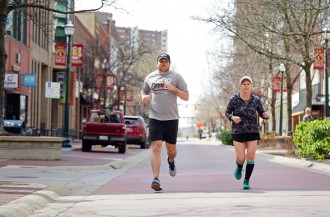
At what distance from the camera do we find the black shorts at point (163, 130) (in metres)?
11.6

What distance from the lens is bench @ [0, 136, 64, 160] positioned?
20141 millimetres

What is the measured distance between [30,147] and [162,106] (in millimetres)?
9500

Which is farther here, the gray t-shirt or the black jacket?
the black jacket

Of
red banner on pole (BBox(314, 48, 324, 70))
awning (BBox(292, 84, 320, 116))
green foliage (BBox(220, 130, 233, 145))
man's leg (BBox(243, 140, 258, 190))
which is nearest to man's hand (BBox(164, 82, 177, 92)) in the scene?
man's leg (BBox(243, 140, 258, 190))

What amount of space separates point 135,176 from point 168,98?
4938 millimetres

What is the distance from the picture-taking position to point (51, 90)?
31453 mm

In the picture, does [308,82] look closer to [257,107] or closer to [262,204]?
[257,107]

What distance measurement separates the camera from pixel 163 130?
11.7m

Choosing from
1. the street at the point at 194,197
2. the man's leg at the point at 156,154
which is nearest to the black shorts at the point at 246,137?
the street at the point at 194,197

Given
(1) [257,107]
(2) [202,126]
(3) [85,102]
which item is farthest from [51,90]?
(2) [202,126]

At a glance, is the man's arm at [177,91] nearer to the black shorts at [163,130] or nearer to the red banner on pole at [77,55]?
the black shorts at [163,130]

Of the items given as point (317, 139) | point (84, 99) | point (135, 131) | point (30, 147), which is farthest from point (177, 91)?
point (84, 99)

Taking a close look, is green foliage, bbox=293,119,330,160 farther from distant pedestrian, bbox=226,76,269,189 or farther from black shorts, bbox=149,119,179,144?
black shorts, bbox=149,119,179,144

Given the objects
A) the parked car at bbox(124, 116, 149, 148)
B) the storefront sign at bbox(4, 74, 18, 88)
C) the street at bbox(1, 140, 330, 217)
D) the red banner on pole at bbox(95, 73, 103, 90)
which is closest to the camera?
the street at bbox(1, 140, 330, 217)
